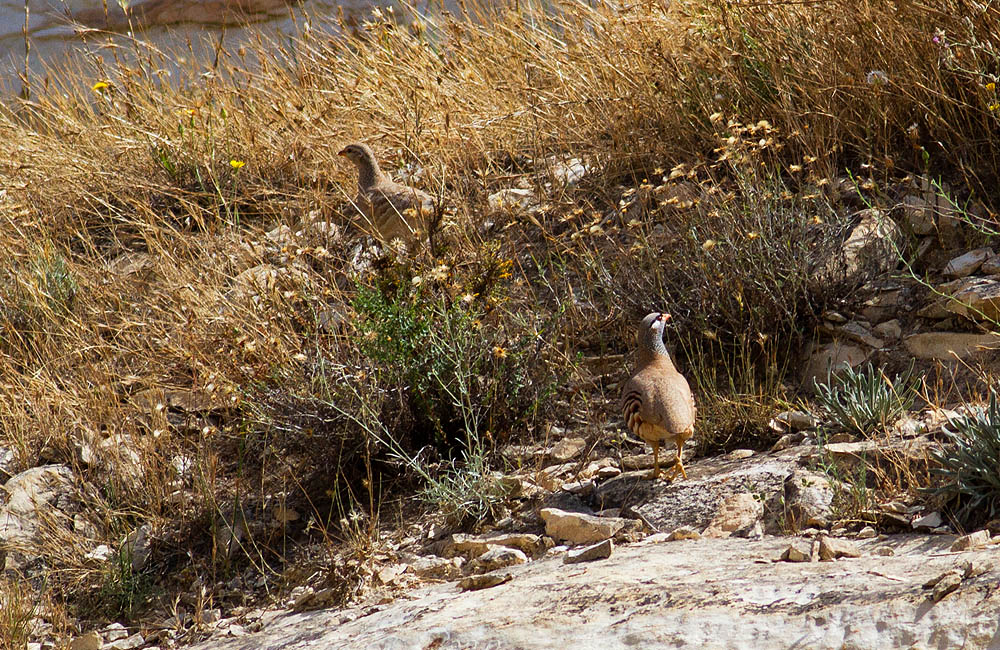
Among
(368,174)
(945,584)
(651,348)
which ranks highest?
(368,174)

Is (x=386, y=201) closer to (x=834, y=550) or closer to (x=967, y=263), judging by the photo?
(x=967, y=263)

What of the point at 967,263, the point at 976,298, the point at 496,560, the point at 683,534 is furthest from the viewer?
the point at 967,263

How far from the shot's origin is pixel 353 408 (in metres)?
4.69

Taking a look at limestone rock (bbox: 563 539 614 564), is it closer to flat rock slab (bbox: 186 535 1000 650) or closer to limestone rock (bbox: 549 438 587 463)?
flat rock slab (bbox: 186 535 1000 650)

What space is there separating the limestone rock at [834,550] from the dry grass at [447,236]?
4.17ft

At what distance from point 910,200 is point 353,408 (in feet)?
10.2

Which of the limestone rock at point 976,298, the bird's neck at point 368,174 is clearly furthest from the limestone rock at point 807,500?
the bird's neck at point 368,174

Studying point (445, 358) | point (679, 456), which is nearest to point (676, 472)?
point (679, 456)

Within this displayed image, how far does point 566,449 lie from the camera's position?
473 cm

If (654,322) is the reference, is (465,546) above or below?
below

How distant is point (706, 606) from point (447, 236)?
325cm

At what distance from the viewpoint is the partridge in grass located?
3924mm

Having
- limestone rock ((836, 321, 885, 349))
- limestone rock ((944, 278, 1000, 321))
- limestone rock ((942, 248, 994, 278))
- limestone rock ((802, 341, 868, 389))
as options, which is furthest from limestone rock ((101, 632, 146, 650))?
limestone rock ((942, 248, 994, 278))

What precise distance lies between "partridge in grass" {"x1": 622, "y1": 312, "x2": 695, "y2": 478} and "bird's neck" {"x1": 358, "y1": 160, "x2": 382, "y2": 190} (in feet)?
8.38
